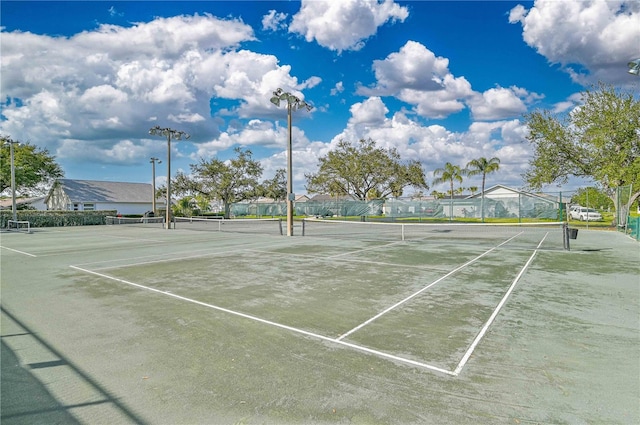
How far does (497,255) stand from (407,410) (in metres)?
10.7

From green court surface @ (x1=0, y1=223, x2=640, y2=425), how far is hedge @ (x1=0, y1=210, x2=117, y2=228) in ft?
102

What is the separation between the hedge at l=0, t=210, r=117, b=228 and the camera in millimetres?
32688

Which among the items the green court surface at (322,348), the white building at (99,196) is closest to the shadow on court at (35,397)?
the green court surface at (322,348)

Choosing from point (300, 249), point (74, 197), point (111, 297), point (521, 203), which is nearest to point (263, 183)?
point (74, 197)

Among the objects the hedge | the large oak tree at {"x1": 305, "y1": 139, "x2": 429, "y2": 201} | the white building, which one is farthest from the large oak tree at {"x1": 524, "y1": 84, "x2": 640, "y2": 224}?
the white building

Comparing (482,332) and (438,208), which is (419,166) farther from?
(482,332)

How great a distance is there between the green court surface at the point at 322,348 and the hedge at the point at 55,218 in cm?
3097

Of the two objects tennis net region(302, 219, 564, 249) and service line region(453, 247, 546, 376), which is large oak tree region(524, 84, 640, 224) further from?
service line region(453, 247, 546, 376)

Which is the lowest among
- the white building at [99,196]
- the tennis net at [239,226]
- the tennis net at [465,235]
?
the tennis net at [465,235]

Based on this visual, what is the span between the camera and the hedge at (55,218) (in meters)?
32.7

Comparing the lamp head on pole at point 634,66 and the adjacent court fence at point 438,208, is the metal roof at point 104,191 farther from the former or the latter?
the lamp head on pole at point 634,66

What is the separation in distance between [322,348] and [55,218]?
40210mm

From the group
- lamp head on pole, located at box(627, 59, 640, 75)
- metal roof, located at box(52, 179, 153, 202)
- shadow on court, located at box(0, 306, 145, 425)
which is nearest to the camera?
shadow on court, located at box(0, 306, 145, 425)

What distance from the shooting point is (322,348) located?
4289 millimetres
